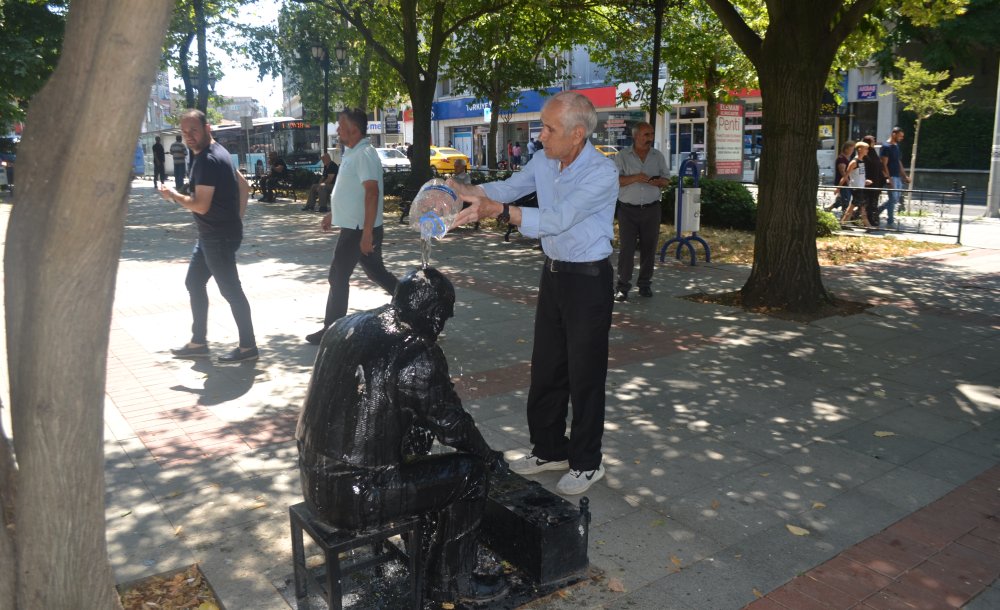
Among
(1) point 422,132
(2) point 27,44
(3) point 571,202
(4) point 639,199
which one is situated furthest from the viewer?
(1) point 422,132

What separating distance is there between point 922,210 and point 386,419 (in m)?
16.4

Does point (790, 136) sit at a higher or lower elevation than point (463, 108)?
lower

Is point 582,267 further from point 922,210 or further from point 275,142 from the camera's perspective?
point 275,142

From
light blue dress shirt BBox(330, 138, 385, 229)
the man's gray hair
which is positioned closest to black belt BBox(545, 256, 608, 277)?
the man's gray hair

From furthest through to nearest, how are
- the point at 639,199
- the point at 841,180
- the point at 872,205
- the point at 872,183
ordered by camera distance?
1. the point at 841,180
2. the point at 872,183
3. the point at 872,205
4. the point at 639,199

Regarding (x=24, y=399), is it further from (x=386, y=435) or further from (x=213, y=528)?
(x=213, y=528)

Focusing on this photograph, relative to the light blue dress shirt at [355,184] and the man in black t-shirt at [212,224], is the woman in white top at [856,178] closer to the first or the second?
the light blue dress shirt at [355,184]

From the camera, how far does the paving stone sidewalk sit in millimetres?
3684

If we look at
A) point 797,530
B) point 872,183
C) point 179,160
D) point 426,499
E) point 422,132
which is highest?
point 422,132

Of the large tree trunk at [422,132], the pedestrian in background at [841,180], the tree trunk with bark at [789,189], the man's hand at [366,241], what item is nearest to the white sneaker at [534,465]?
the man's hand at [366,241]

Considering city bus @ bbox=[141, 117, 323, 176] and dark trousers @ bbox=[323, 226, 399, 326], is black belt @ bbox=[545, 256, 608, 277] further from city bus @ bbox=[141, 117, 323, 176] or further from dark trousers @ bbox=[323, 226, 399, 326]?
city bus @ bbox=[141, 117, 323, 176]

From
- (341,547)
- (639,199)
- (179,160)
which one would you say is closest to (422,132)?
(639,199)

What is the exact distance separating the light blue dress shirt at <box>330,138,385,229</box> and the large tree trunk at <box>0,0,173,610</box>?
14.5 ft

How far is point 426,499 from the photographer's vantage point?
3033 mm
